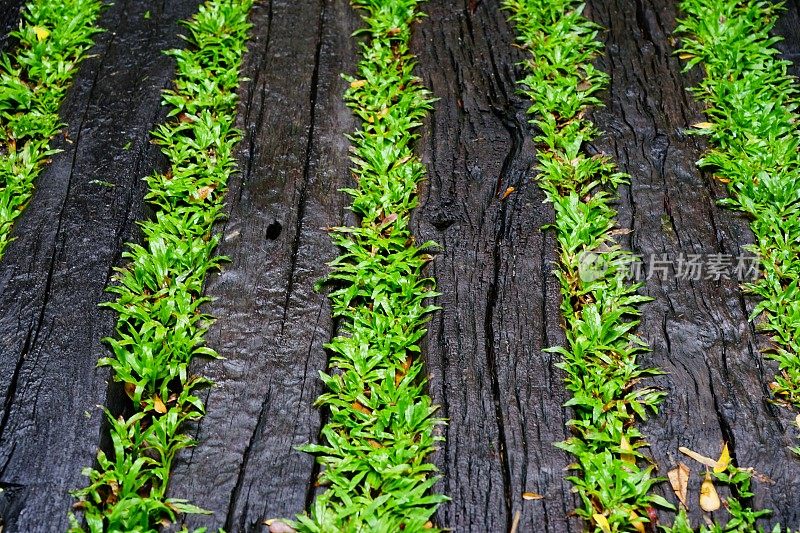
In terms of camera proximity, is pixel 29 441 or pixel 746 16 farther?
pixel 746 16

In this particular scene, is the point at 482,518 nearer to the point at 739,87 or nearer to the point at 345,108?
the point at 345,108

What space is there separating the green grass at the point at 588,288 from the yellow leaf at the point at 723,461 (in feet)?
0.74

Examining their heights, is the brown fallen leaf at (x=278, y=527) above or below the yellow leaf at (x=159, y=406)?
below

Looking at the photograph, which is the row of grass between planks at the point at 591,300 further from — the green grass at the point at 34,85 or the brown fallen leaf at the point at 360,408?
the green grass at the point at 34,85

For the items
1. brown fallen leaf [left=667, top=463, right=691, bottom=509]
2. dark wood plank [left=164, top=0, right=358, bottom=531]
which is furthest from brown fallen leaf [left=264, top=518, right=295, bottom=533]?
brown fallen leaf [left=667, top=463, right=691, bottom=509]

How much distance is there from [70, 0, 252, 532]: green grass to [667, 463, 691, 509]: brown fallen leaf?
159cm

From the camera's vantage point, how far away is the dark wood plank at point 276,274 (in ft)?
8.77

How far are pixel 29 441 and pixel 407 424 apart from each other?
130cm

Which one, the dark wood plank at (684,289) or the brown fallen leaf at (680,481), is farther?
the dark wood plank at (684,289)

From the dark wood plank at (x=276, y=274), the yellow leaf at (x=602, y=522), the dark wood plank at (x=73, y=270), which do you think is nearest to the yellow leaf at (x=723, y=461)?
the yellow leaf at (x=602, y=522)

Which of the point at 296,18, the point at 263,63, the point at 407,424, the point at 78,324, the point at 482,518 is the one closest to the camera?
the point at 482,518

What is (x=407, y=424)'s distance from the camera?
9.16 ft

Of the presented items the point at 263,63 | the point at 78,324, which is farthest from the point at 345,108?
the point at 78,324

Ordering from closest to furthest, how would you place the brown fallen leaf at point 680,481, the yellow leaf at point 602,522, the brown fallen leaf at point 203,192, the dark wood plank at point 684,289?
1. the yellow leaf at point 602,522
2. the brown fallen leaf at point 680,481
3. the dark wood plank at point 684,289
4. the brown fallen leaf at point 203,192
